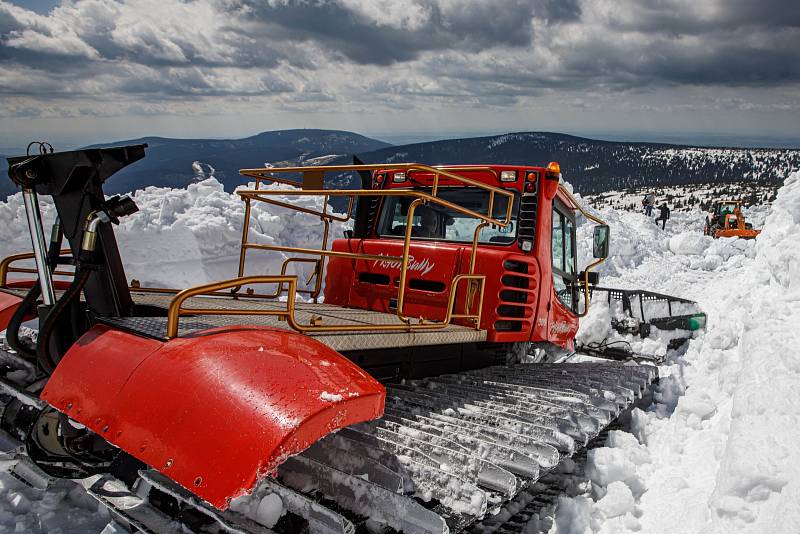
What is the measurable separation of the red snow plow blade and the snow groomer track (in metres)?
0.27

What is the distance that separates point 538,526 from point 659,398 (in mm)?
2827

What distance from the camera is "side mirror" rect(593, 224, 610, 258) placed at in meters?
6.03

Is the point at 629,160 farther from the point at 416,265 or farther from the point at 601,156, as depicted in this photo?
the point at 416,265

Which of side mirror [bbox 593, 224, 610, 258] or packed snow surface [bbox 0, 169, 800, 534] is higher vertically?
side mirror [bbox 593, 224, 610, 258]

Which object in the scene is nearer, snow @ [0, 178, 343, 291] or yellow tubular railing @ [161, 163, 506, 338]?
yellow tubular railing @ [161, 163, 506, 338]

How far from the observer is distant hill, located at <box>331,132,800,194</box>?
7756cm

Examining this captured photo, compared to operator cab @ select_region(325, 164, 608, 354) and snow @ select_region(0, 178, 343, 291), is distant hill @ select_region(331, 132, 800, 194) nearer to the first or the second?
snow @ select_region(0, 178, 343, 291)

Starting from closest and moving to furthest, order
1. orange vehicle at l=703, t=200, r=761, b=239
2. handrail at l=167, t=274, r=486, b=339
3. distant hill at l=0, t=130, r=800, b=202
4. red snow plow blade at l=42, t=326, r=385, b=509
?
1. red snow plow blade at l=42, t=326, r=385, b=509
2. handrail at l=167, t=274, r=486, b=339
3. orange vehicle at l=703, t=200, r=761, b=239
4. distant hill at l=0, t=130, r=800, b=202

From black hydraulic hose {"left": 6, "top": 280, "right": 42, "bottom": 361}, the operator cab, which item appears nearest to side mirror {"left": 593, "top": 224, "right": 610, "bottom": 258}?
the operator cab

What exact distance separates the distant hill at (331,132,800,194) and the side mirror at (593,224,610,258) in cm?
5831

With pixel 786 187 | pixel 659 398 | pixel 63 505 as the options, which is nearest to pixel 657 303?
pixel 786 187

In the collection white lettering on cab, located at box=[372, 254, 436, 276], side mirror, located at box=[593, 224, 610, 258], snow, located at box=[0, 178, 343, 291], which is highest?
side mirror, located at box=[593, 224, 610, 258]

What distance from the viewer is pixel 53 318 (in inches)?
121

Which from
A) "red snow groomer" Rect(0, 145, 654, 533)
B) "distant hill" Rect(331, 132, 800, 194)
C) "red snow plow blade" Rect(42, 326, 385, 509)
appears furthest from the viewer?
"distant hill" Rect(331, 132, 800, 194)
